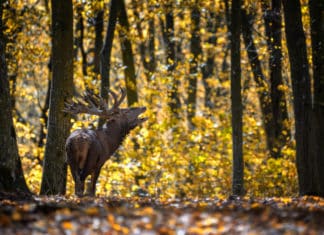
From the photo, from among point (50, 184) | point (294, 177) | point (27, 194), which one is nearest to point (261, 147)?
point (294, 177)

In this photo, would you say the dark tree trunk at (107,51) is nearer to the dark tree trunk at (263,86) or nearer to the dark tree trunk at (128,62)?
the dark tree trunk at (128,62)

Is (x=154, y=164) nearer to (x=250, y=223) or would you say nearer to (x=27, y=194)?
(x=27, y=194)

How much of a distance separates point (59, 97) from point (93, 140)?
134cm

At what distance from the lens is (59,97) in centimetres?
1400

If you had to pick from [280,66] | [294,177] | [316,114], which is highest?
[280,66]

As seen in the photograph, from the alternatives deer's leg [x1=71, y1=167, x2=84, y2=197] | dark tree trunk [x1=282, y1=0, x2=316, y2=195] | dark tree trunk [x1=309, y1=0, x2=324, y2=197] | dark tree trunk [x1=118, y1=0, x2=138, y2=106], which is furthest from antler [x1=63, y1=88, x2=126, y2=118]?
dark tree trunk [x1=118, y1=0, x2=138, y2=106]

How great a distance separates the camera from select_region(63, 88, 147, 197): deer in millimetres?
13305

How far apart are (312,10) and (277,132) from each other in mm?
10054

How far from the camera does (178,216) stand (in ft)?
26.4

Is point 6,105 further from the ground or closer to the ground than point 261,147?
further from the ground

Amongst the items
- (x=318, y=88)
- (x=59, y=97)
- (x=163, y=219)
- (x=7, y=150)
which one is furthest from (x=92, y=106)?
(x=163, y=219)

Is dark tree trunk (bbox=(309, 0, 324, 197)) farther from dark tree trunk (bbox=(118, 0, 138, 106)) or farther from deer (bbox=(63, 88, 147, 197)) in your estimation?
dark tree trunk (bbox=(118, 0, 138, 106))

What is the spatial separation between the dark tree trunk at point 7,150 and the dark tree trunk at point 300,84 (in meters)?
5.42

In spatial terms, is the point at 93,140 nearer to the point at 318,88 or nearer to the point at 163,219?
the point at 318,88
